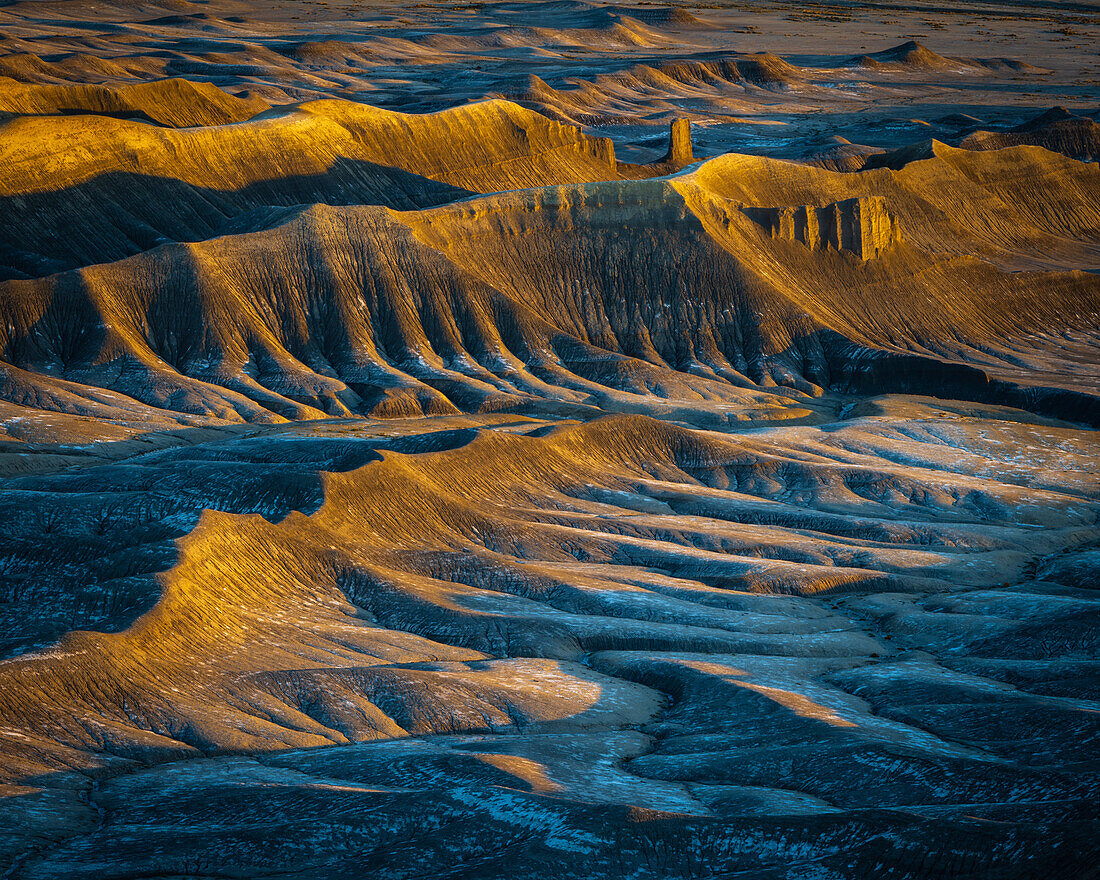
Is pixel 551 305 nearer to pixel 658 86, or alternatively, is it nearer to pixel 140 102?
pixel 140 102

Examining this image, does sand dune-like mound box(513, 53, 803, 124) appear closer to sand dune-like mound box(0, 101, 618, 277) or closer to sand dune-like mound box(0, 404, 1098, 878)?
sand dune-like mound box(0, 101, 618, 277)

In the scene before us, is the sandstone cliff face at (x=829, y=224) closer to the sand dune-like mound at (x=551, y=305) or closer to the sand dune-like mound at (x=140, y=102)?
the sand dune-like mound at (x=551, y=305)

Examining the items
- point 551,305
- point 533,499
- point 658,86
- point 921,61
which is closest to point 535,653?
point 533,499

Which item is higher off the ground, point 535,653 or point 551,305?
point 551,305

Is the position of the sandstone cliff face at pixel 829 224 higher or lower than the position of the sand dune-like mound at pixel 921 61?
lower

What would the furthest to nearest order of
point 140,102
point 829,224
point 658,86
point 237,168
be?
point 658,86 < point 140,102 < point 829,224 < point 237,168

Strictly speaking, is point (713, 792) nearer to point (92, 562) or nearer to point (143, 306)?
point (92, 562)

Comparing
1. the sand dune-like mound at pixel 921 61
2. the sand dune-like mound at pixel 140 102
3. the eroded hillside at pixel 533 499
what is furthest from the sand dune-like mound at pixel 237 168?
the sand dune-like mound at pixel 921 61

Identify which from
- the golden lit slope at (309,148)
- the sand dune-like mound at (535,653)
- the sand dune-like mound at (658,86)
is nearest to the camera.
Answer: the sand dune-like mound at (535,653)
